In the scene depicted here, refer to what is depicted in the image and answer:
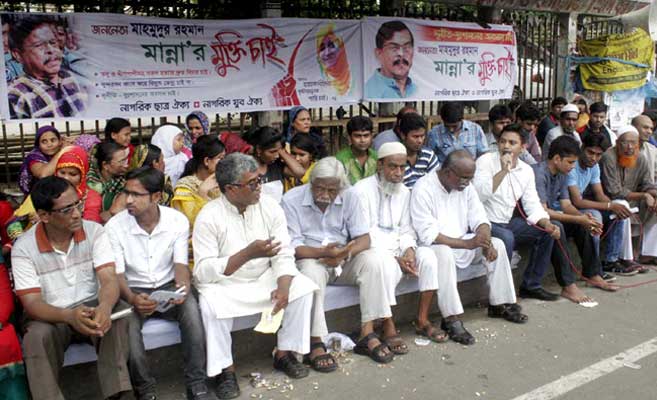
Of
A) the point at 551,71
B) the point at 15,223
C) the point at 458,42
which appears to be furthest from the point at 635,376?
the point at 551,71

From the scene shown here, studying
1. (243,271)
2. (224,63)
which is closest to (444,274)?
(243,271)

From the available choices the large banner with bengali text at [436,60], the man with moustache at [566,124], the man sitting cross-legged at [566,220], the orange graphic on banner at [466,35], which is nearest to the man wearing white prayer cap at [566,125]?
the man with moustache at [566,124]

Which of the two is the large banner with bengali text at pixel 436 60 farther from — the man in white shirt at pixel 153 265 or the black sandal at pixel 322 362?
the man in white shirt at pixel 153 265

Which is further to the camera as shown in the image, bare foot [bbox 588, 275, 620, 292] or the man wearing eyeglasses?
bare foot [bbox 588, 275, 620, 292]

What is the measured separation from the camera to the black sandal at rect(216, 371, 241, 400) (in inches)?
147

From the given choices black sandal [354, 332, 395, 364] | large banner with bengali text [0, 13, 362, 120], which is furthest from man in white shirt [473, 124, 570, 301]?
large banner with bengali text [0, 13, 362, 120]

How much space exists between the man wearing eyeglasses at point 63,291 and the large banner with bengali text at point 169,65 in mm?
2448

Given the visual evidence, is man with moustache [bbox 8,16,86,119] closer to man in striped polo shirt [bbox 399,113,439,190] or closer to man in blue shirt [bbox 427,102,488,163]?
man in striped polo shirt [bbox 399,113,439,190]

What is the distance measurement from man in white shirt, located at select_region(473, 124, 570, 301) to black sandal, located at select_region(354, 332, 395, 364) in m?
1.63

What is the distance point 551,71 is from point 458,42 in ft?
8.60

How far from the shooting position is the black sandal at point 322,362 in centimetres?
409

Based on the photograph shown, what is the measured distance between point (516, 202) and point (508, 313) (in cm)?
100

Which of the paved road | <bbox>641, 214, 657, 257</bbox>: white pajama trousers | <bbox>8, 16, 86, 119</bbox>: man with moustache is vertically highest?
<bbox>8, 16, 86, 119</bbox>: man with moustache

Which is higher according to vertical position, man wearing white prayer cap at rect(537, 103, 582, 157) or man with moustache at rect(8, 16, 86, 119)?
man with moustache at rect(8, 16, 86, 119)
